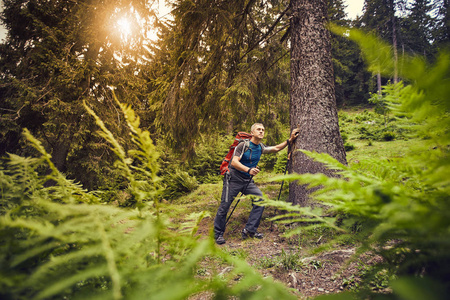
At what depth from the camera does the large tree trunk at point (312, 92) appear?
10.4 feet

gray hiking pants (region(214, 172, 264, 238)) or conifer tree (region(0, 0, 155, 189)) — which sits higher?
conifer tree (region(0, 0, 155, 189))

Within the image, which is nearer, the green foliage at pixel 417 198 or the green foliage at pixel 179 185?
the green foliage at pixel 417 198

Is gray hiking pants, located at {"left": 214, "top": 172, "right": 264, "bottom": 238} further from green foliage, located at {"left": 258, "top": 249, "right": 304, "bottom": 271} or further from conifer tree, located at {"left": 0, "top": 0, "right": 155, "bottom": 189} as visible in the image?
conifer tree, located at {"left": 0, "top": 0, "right": 155, "bottom": 189}

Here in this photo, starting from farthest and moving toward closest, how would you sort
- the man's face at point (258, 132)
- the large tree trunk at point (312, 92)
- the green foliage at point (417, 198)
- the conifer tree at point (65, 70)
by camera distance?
1. the conifer tree at point (65, 70)
2. the man's face at point (258, 132)
3. the large tree trunk at point (312, 92)
4. the green foliage at point (417, 198)

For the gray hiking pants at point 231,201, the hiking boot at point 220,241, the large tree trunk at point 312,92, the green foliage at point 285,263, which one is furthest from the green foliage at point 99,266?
the hiking boot at point 220,241

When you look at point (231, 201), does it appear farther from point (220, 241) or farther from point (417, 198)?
point (417, 198)

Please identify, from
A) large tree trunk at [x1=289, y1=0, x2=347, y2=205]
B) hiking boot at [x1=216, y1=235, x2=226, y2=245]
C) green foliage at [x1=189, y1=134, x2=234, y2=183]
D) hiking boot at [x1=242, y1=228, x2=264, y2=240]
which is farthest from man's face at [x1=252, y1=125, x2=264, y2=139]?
green foliage at [x1=189, y1=134, x2=234, y2=183]

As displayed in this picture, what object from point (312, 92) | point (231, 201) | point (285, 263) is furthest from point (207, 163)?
point (285, 263)

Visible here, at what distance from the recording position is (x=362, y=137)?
1269 cm

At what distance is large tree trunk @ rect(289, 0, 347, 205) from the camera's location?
3176 millimetres

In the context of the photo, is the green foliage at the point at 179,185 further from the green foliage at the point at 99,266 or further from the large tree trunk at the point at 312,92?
the green foliage at the point at 99,266

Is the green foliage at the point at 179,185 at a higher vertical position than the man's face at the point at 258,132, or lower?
lower

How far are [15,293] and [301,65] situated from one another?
383cm

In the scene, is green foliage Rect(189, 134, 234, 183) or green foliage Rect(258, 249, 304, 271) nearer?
green foliage Rect(258, 249, 304, 271)
